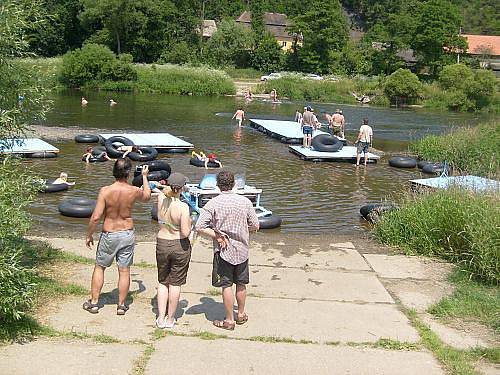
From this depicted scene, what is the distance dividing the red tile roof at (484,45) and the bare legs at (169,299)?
87.6 m

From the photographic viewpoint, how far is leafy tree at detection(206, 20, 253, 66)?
269 ft

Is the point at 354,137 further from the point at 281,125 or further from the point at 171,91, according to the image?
the point at 171,91

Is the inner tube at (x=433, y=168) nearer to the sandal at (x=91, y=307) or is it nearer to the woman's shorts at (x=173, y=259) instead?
the woman's shorts at (x=173, y=259)

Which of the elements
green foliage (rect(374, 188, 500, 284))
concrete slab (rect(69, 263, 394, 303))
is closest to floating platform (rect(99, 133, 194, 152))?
green foliage (rect(374, 188, 500, 284))

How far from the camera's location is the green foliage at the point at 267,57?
270 ft

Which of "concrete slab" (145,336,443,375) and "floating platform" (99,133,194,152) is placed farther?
"floating platform" (99,133,194,152)

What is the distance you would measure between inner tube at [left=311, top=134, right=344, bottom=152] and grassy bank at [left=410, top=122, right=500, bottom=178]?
3.51m

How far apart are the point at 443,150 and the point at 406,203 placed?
43.4 feet

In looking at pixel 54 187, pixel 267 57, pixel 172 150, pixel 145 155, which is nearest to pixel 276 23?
pixel 267 57

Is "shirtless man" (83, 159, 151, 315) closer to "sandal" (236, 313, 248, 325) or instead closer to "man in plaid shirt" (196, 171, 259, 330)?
"man in plaid shirt" (196, 171, 259, 330)

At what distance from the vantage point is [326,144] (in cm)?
2491

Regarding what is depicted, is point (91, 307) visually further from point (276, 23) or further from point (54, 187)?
point (276, 23)

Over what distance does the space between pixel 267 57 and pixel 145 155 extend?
6342 centimetres

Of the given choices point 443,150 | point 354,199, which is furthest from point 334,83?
point 354,199
